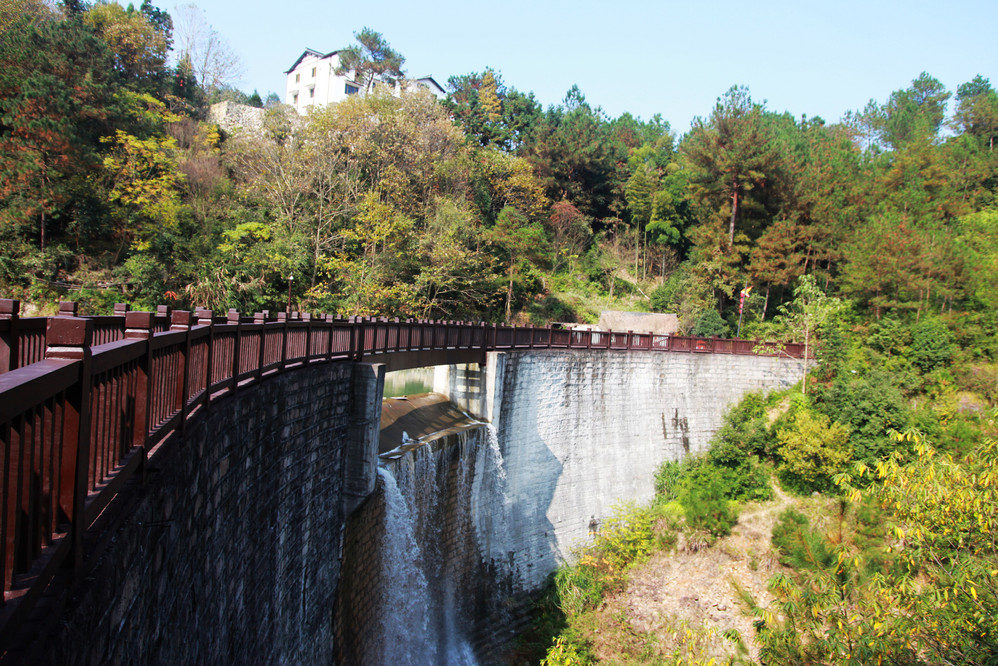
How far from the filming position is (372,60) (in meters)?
42.6

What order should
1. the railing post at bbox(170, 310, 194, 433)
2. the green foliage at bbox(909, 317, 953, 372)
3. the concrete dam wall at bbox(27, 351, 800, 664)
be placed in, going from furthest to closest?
the green foliage at bbox(909, 317, 953, 372)
the railing post at bbox(170, 310, 194, 433)
the concrete dam wall at bbox(27, 351, 800, 664)

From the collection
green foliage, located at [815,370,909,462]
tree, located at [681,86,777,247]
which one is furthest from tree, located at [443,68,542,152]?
green foliage, located at [815,370,909,462]

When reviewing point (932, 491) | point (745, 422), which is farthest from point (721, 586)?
→ point (932, 491)

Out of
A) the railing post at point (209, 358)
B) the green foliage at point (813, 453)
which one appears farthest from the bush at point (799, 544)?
the railing post at point (209, 358)

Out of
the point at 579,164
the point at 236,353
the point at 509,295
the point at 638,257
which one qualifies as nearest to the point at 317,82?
the point at 579,164

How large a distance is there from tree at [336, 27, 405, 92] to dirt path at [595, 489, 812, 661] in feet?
115

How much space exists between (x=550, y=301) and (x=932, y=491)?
26441 mm

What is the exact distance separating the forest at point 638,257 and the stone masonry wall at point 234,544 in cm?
468

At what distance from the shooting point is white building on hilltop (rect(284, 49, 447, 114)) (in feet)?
144

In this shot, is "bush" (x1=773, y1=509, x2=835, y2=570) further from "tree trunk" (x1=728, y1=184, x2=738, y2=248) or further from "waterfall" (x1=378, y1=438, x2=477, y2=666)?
"tree trunk" (x1=728, y1=184, x2=738, y2=248)

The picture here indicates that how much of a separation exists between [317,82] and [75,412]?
48251mm

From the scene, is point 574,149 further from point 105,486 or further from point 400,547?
point 105,486

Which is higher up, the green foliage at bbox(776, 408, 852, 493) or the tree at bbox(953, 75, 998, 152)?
the tree at bbox(953, 75, 998, 152)

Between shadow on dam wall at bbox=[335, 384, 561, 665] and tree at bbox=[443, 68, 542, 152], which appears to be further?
tree at bbox=[443, 68, 542, 152]
